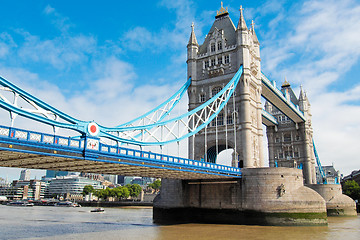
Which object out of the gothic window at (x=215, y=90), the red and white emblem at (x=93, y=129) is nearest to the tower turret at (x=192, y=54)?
the gothic window at (x=215, y=90)

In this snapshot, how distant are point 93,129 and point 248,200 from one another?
17312 mm

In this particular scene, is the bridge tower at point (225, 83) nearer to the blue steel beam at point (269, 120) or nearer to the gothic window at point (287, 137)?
the blue steel beam at point (269, 120)

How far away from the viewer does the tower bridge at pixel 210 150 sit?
56.4 feet

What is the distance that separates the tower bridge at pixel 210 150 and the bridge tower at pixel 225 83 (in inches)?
4.5

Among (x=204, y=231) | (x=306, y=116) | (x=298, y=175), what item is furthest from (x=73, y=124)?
(x=306, y=116)

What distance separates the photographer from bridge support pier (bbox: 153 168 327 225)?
96.1 ft

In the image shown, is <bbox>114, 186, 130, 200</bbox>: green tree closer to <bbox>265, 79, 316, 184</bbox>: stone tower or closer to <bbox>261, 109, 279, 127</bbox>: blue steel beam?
<bbox>265, 79, 316, 184</bbox>: stone tower

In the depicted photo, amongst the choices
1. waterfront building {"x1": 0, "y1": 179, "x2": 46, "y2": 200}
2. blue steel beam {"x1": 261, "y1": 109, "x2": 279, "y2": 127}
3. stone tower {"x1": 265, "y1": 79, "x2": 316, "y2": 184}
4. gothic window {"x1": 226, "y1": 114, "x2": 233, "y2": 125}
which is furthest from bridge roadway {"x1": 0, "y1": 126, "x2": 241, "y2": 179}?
waterfront building {"x1": 0, "y1": 179, "x2": 46, "y2": 200}

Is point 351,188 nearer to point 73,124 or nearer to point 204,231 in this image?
point 204,231

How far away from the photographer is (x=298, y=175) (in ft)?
104

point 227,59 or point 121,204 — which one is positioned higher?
point 227,59

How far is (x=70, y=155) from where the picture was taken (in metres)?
17.2

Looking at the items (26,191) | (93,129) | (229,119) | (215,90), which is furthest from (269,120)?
(26,191)

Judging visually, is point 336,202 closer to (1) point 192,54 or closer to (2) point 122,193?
(1) point 192,54
